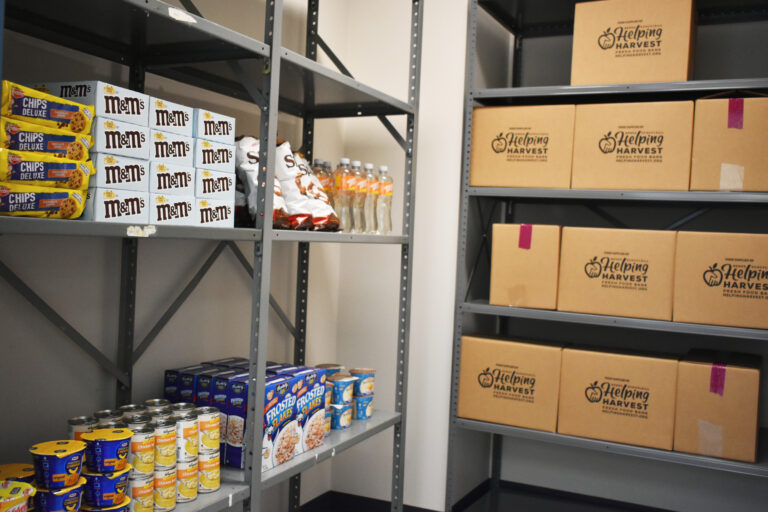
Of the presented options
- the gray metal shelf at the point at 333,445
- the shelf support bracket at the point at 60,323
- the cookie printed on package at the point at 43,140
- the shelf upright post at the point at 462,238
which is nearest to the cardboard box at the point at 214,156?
the cookie printed on package at the point at 43,140

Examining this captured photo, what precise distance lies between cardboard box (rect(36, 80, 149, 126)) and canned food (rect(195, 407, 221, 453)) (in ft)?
2.52

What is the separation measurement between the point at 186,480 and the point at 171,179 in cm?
76

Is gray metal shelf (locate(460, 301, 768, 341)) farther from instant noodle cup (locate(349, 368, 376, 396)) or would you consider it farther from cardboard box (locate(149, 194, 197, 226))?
cardboard box (locate(149, 194, 197, 226))

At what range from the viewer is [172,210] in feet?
5.51

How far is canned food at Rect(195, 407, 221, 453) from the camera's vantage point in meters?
1.81

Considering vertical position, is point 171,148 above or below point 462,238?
above

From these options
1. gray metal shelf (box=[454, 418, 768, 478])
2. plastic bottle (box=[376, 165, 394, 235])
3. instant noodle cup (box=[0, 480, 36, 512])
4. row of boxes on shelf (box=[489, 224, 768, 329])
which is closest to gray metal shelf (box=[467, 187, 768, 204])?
row of boxes on shelf (box=[489, 224, 768, 329])

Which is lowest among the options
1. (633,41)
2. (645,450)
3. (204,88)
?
(645,450)

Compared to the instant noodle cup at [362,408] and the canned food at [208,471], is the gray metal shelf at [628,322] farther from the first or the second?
the canned food at [208,471]

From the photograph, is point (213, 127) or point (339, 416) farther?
point (339, 416)

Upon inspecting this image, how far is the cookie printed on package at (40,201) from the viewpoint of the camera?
50.8 inches

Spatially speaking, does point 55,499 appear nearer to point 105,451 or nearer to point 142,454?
point 105,451

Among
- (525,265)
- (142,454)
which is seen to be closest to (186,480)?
(142,454)

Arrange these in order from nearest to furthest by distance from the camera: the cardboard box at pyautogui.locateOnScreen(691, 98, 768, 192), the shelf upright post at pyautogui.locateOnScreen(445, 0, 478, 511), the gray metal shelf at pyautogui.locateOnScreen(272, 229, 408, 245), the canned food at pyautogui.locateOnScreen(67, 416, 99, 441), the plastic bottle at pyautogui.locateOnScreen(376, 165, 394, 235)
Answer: the canned food at pyautogui.locateOnScreen(67, 416, 99, 441), the gray metal shelf at pyautogui.locateOnScreen(272, 229, 408, 245), the cardboard box at pyautogui.locateOnScreen(691, 98, 768, 192), the plastic bottle at pyautogui.locateOnScreen(376, 165, 394, 235), the shelf upright post at pyautogui.locateOnScreen(445, 0, 478, 511)
